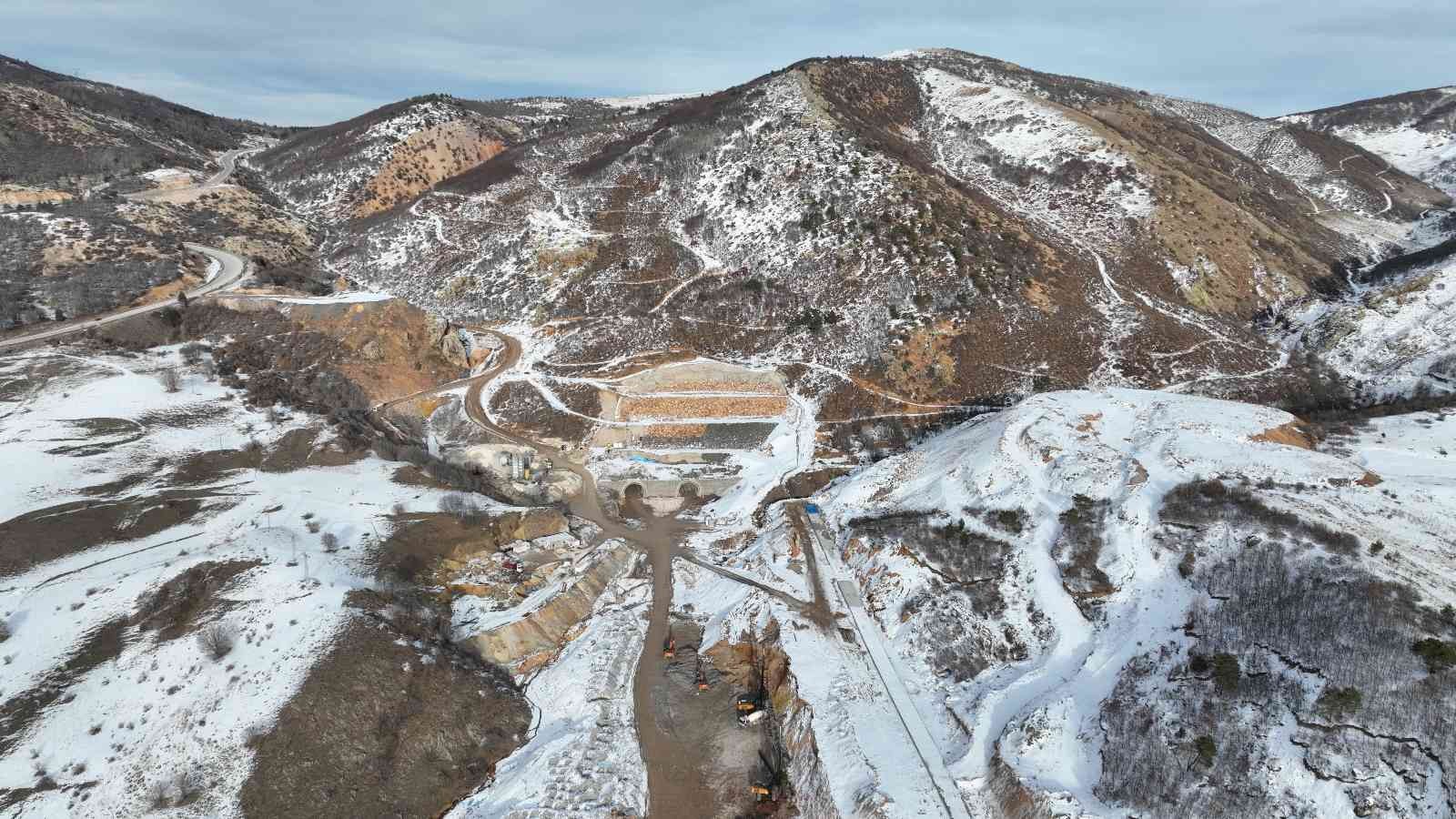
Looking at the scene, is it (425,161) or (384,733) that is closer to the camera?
(384,733)

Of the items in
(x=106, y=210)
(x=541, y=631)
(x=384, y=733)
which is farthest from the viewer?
(x=106, y=210)

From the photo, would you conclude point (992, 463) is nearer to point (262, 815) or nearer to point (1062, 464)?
point (1062, 464)

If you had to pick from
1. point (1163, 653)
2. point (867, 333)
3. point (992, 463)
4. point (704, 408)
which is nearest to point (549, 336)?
point (704, 408)

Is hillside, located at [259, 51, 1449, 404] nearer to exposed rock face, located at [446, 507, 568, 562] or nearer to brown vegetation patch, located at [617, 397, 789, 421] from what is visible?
brown vegetation patch, located at [617, 397, 789, 421]

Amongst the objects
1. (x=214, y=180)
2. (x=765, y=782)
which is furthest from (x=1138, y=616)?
(x=214, y=180)

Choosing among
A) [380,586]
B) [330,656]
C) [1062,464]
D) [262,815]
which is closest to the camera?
[262,815]

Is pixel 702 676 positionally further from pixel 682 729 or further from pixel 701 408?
pixel 701 408

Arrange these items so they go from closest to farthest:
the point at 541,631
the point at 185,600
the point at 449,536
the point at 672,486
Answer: the point at 185,600
the point at 541,631
the point at 449,536
the point at 672,486
